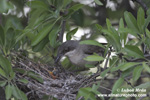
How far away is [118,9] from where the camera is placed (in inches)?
222

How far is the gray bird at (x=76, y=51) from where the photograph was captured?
4.77 meters

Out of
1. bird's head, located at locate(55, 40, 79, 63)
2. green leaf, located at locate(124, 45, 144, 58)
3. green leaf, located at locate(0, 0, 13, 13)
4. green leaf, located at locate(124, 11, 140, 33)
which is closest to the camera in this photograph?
green leaf, located at locate(124, 45, 144, 58)

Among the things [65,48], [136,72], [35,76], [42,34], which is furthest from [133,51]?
[65,48]

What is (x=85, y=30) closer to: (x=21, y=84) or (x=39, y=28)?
(x=39, y=28)

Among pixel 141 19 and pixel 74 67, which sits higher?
pixel 141 19

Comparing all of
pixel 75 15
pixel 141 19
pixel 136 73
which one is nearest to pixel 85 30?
pixel 75 15

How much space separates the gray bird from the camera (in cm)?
477

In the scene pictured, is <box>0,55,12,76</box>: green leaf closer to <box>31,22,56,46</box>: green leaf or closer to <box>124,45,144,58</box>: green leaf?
<box>31,22,56,46</box>: green leaf

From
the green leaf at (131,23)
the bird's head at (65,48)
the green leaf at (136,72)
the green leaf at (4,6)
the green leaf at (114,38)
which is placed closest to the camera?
the green leaf at (136,72)

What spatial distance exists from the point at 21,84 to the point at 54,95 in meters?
0.49

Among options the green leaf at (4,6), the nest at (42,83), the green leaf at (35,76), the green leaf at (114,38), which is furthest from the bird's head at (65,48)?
the green leaf at (114,38)

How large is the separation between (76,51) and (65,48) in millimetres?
268

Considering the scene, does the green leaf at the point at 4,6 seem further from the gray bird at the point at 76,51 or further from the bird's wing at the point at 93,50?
the bird's wing at the point at 93,50

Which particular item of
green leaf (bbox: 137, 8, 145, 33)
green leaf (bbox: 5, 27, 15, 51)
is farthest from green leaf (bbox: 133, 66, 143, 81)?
green leaf (bbox: 5, 27, 15, 51)
